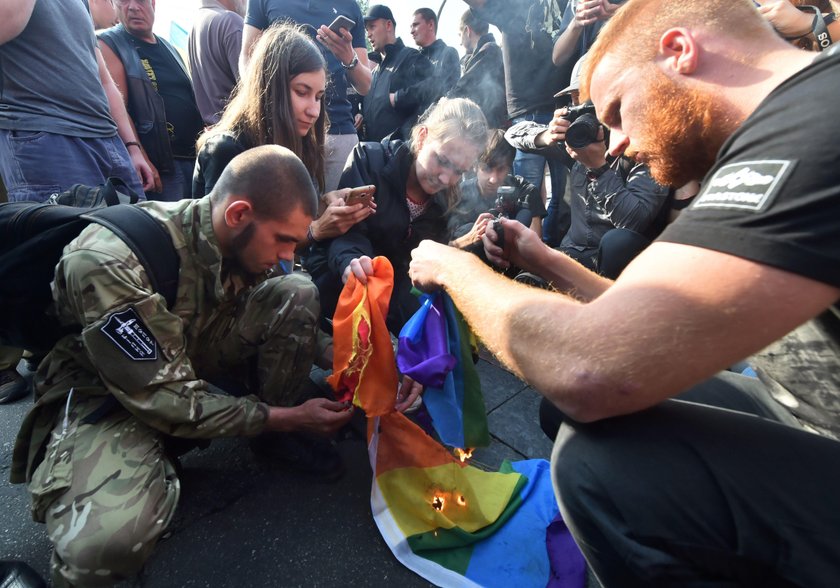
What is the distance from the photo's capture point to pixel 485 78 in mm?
4289

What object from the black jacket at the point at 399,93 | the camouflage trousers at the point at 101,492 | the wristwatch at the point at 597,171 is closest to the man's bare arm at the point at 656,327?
the camouflage trousers at the point at 101,492

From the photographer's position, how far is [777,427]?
0.99 meters

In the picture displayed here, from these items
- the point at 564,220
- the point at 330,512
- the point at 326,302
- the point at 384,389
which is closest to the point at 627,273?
the point at 384,389

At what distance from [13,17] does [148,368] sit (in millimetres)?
1736

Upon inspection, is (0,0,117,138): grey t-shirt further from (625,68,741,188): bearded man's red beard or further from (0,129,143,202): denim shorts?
(625,68,741,188): bearded man's red beard

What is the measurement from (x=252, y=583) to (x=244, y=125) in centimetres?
217

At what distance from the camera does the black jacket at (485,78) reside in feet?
13.9

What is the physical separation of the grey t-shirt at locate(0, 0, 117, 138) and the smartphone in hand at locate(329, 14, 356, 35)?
1.43 metres

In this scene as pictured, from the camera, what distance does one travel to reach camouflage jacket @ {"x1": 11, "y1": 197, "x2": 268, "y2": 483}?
1427 millimetres

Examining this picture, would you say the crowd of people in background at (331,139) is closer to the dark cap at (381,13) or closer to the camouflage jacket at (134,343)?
the camouflage jacket at (134,343)

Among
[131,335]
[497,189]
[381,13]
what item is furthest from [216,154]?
[381,13]

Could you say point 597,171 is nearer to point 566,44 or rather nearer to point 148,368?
point 566,44

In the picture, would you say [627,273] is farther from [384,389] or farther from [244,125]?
[244,125]

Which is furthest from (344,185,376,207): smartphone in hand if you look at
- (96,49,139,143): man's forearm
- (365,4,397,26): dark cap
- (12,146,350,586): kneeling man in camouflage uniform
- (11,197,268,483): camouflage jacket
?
(365,4,397,26): dark cap
